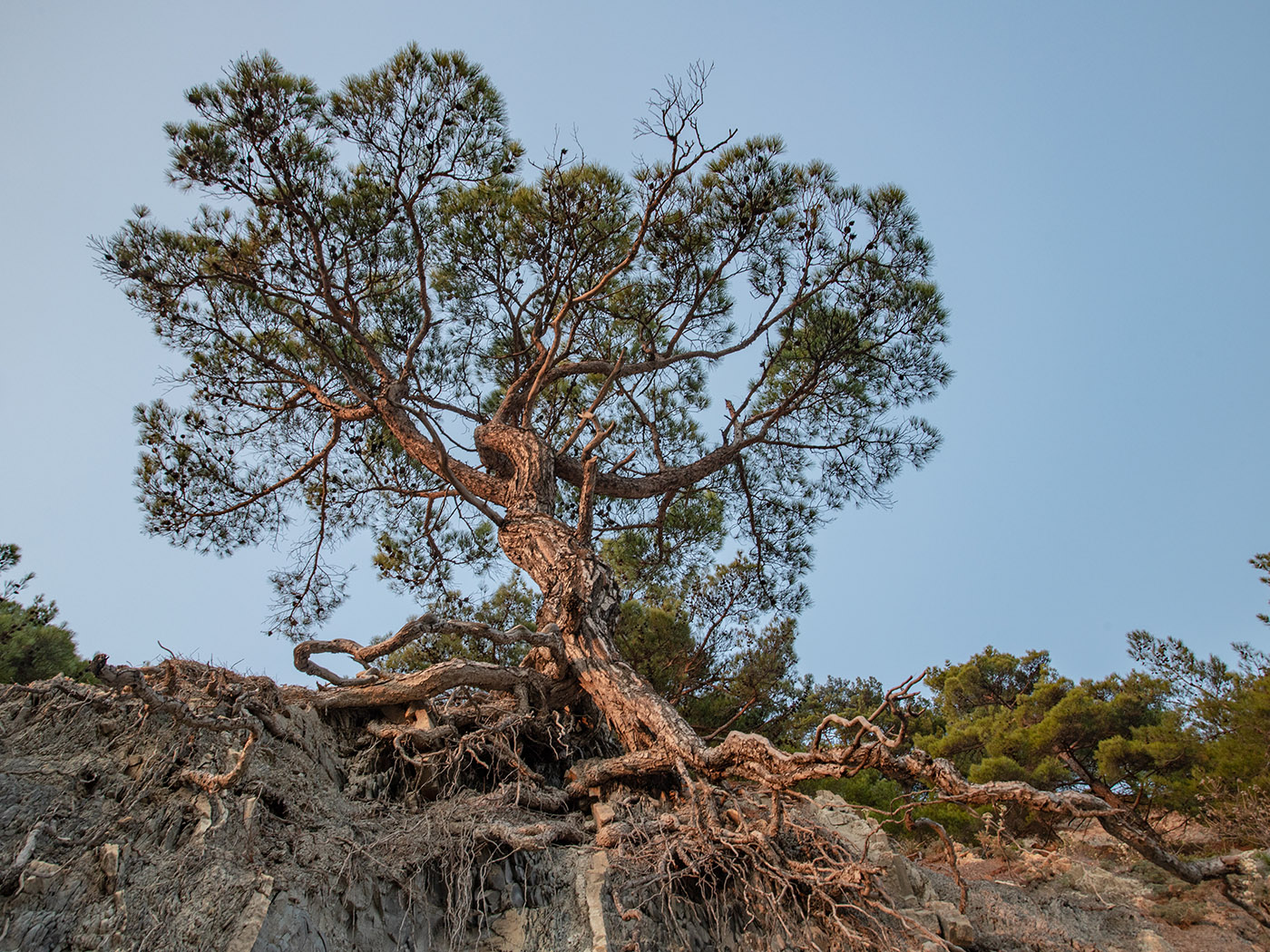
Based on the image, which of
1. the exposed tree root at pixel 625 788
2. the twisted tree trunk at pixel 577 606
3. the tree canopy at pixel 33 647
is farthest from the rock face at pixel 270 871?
the tree canopy at pixel 33 647

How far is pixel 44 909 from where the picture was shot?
2.30m

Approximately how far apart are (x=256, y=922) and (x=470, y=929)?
0.88 meters

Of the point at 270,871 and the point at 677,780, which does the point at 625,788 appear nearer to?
the point at 677,780

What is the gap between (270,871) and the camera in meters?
2.71

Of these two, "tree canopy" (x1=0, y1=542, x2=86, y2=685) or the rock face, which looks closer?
the rock face

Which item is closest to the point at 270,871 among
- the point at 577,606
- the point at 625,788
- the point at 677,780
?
A: the point at 625,788

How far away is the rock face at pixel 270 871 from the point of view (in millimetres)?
2375

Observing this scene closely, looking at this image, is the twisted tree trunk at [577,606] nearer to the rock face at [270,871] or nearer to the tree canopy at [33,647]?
the rock face at [270,871]

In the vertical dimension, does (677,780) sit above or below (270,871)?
above

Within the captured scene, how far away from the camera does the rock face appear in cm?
238

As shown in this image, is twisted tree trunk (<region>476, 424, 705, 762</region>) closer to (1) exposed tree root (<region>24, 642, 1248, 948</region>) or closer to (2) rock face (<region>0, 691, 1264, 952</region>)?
(1) exposed tree root (<region>24, 642, 1248, 948</region>)

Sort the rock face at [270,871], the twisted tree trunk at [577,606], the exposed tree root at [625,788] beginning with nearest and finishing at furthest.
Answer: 1. the rock face at [270,871]
2. the exposed tree root at [625,788]
3. the twisted tree trunk at [577,606]

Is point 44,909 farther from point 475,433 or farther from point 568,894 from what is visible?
point 475,433

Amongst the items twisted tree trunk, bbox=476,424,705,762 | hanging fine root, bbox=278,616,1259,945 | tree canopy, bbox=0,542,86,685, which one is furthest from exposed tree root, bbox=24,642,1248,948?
tree canopy, bbox=0,542,86,685
